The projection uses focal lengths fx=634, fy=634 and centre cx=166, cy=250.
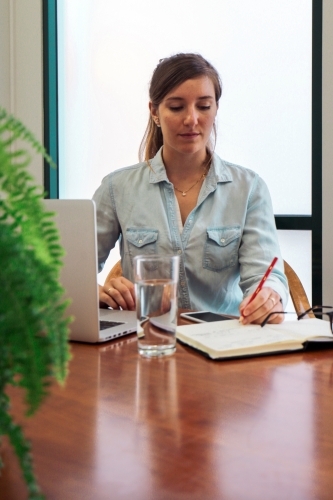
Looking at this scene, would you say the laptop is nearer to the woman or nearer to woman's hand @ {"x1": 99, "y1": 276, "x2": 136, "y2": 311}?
woman's hand @ {"x1": 99, "y1": 276, "x2": 136, "y2": 311}

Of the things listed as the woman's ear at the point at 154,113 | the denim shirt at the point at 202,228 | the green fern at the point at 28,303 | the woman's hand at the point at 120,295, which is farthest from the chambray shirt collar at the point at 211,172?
the green fern at the point at 28,303

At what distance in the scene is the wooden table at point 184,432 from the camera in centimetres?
55

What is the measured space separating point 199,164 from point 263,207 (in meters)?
0.27

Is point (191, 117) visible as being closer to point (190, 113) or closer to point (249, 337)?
point (190, 113)

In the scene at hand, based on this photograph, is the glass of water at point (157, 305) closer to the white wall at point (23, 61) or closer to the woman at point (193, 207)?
the woman at point (193, 207)

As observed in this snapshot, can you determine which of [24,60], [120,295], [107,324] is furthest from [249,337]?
[24,60]

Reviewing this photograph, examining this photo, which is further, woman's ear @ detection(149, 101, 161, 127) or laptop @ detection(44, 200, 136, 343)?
woman's ear @ detection(149, 101, 161, 127)

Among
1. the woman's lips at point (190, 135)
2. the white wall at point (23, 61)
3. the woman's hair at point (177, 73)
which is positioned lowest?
the woman's lips at point (190, 135)

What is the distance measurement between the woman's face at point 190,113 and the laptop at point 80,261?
0.92 metres

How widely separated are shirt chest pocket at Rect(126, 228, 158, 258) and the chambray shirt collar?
18 cm

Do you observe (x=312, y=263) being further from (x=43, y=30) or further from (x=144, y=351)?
(x=43, y=30)

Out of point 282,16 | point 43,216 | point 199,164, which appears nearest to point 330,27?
point 282,16

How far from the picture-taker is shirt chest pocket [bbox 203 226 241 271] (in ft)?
6.32

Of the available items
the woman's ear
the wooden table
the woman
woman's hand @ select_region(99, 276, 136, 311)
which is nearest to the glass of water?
the wooden table
